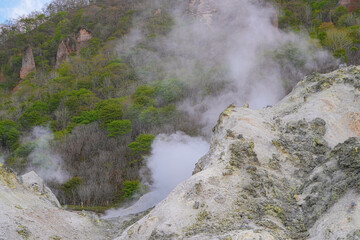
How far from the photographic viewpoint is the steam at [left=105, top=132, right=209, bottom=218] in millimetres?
14344

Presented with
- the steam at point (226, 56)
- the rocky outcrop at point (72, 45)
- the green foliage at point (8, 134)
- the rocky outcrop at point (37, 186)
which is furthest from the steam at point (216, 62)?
the green foliage at point (8, 134)

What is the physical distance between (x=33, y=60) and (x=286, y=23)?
111ft

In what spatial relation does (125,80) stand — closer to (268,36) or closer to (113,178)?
(268,36)

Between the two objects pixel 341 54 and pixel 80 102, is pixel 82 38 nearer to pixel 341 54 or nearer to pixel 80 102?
pixel 80 102

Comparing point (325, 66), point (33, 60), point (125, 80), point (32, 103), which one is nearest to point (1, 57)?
point (33, 60)

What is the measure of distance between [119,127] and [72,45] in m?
29.7

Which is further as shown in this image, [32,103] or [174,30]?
[174,30]

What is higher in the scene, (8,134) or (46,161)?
(8,134)

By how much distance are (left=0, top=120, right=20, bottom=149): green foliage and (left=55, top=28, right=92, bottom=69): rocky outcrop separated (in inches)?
820

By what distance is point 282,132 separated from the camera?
7336 mm

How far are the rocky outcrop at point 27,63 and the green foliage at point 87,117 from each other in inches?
953

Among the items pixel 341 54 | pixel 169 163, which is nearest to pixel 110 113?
pixel 169 163

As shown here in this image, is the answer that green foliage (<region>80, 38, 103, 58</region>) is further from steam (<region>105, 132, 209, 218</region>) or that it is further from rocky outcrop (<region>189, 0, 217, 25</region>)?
steam (<region>105, 132, 209, 218</region>)

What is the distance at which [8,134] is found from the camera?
29.6m
